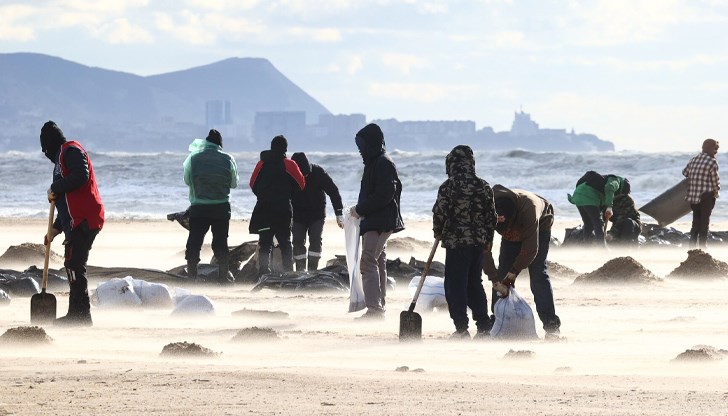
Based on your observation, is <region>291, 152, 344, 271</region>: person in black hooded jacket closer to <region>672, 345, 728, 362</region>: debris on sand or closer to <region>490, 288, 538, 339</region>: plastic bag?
<region>490, 288, 538, 339</region>: plastic bag

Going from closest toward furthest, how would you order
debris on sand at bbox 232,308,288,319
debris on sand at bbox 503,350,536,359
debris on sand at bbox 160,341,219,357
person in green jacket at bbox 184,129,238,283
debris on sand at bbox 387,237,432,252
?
debris on sand at bbox 503,350,536,359
debris on sand at bbox 160,341,219,357
debris on sand at bbox 232,308,288,319
person in green jacket at bbox 184,129,238,283
debris on sand at bbox 387,237,432,252

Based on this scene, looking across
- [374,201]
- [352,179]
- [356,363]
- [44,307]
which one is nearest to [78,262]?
[44,307]

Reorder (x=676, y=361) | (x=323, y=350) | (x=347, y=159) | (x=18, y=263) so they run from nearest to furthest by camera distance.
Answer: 1. (x=676, y=361)
2. (x=323, y=350)
3. (x=18, y=263)
4. (x=347, y=159)

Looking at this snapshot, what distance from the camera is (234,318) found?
1137 cm

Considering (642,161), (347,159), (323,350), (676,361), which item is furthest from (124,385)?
(347,159)

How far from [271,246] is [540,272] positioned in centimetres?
527

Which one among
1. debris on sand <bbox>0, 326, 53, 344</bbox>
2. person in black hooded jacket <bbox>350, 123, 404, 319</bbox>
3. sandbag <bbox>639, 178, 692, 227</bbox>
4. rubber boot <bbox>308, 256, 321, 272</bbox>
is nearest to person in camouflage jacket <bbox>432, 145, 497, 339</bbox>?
person in black hooded jacket <bbox>350, 123, 404, 319</bbox>

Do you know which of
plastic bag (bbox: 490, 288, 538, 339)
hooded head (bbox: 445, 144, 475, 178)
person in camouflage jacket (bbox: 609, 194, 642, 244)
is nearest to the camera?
hooded head (bbox: 445, 144, 475, 178)

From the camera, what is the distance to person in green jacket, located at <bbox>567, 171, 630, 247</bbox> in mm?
17125

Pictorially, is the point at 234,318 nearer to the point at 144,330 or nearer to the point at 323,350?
the point at 144,330

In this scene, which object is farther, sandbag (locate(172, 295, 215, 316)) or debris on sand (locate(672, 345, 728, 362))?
sandbag (locate(172, 295, 215, 316))

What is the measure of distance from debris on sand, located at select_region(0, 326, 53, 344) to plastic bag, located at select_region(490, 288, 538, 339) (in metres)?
3.07

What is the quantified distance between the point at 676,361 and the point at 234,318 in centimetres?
414

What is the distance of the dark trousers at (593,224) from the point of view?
58.2 feet
